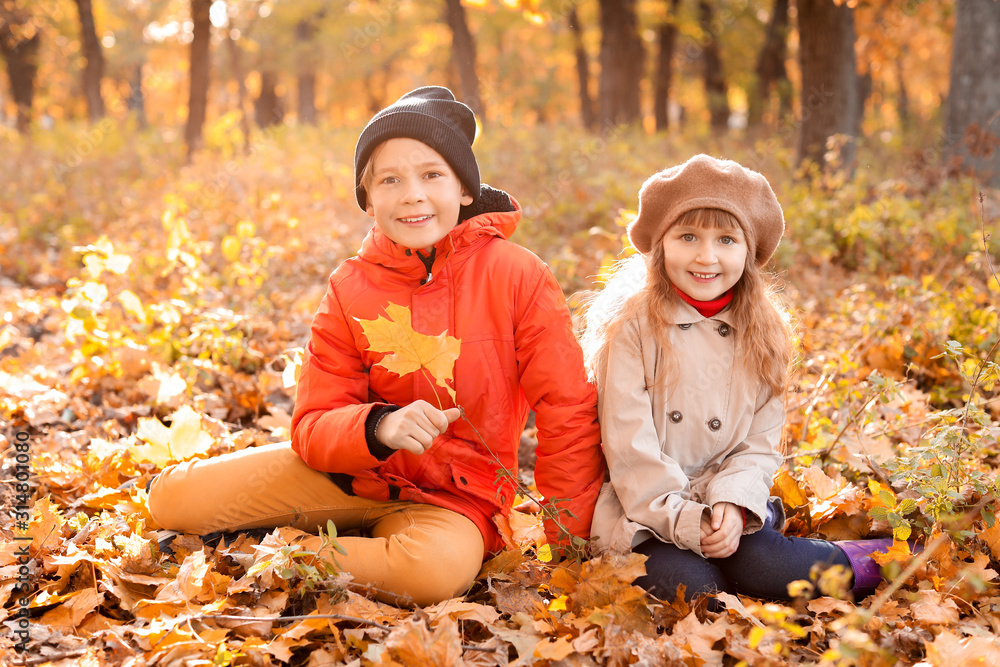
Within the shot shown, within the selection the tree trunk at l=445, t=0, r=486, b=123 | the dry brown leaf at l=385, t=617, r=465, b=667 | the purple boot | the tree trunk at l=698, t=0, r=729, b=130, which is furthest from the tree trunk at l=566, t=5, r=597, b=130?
the dry brown leaf at l=385, t=617, r=465, b=667

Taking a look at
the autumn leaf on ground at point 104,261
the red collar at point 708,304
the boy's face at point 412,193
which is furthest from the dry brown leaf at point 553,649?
the autumn leaf on ground at point 104,261

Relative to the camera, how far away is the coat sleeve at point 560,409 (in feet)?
7.19

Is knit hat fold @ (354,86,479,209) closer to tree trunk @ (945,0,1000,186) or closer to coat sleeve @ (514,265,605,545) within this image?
coat sleeve @ (514,265,605,545)

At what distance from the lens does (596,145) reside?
932 cm

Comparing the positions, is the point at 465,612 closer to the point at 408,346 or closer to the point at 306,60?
the point at 408,346

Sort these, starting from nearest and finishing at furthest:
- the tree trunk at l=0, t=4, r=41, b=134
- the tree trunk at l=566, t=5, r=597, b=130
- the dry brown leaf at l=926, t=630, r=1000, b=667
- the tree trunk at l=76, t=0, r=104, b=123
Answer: the dry brown leaf at l=926, t=630, r=1000, b=667
the tree trunk at l=76, t=0, r=104, b=123
the tree trunk at l=0, t=4, r=41, b=134
the tree trunk at l=566, t=5, r=597, b=130

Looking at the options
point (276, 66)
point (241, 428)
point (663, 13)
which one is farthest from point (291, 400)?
point (276, 66)

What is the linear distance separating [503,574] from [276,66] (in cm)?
2033

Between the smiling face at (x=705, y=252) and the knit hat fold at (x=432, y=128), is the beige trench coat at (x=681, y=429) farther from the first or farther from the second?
the knit hat fold at (x=432, y=128)

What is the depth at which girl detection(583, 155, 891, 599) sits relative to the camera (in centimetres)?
209

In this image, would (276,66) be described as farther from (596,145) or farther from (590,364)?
(590,364)

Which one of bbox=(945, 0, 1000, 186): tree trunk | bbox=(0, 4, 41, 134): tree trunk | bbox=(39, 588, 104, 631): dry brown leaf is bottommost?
bbox=(39, 588, 104, 631): dry brown leaf

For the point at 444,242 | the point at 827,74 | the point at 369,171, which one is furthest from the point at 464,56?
the point at 444,242

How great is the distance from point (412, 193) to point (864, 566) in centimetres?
174
